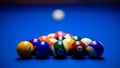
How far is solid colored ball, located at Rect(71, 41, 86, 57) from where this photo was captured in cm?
357

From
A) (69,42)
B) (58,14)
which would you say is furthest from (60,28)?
(69,42)

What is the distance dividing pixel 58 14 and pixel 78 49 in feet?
11.7

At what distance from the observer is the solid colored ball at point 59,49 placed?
3561 millimetres

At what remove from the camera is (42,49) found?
11.6 ft

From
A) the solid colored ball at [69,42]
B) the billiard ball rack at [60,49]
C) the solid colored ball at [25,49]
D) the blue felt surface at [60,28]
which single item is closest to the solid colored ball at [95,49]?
the billiard ball rack at [60,49]

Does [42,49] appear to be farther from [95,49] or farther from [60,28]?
[60,28]

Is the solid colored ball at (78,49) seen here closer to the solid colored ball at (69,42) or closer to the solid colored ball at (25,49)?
the solid colored ball at (69,42)

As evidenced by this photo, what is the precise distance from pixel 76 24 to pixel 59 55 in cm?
248

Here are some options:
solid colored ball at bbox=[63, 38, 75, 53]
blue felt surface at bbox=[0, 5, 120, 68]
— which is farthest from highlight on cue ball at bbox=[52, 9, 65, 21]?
solid colored ball at bbox=[63, 38, 75, 53]

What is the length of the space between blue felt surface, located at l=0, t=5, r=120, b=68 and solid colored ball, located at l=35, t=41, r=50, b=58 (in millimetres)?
94

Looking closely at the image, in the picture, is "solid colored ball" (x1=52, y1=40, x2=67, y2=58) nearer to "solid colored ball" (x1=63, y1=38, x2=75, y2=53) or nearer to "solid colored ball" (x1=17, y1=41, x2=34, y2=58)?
"solid colored ball" (x1=63, y1=38, x2=75, y2=53)

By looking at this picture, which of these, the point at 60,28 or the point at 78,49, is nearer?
the point at 78,49
